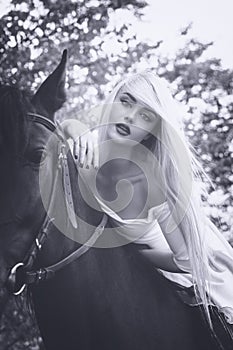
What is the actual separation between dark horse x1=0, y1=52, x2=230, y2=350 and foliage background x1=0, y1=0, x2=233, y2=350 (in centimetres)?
66

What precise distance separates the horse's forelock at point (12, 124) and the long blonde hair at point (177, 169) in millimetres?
304

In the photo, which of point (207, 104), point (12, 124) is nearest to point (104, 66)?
point (207, 104)

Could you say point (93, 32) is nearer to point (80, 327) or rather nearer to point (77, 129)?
point (77, 129)

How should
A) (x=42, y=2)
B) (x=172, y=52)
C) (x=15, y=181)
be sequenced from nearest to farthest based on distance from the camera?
(x=15, y=181), (x=42, y=2), (x=172, y=52)

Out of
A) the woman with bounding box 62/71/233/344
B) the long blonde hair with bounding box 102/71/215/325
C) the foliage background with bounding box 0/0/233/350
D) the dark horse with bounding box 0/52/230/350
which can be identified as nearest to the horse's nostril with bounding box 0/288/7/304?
the dark horse with bounding box 0/52/230/350

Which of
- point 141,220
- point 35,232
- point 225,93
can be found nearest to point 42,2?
point 225,93

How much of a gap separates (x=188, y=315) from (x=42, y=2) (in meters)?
1.12

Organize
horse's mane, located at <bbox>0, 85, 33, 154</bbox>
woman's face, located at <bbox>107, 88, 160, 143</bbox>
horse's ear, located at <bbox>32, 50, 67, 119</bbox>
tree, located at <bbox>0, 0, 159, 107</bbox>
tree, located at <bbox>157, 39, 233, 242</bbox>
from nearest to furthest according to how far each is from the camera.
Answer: horse's mane, located at <bbox>0, 85, 33, 154</bbox>, horse's ear, located at <bbox>32, 50, 67, 119</bbox>, woman's face, located at <bbox>107, 88, 160, 143</bbox>, tree, located at <bbox>0, 0, 159, 107</bbox>, tree, located at <bbox>157, 39, 233, 242</bbox>

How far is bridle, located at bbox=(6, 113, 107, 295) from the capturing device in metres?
0.84

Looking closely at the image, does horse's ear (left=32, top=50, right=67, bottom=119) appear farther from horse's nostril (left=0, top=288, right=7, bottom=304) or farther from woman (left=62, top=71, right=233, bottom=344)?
horse's nostril (left=0, top=288, right=7, bottom=304)

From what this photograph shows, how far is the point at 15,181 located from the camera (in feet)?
2.70

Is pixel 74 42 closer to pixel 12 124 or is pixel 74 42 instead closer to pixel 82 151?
pixel 82 151

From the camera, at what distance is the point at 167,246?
1035 millimetres

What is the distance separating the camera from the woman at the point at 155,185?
3.30 feet
